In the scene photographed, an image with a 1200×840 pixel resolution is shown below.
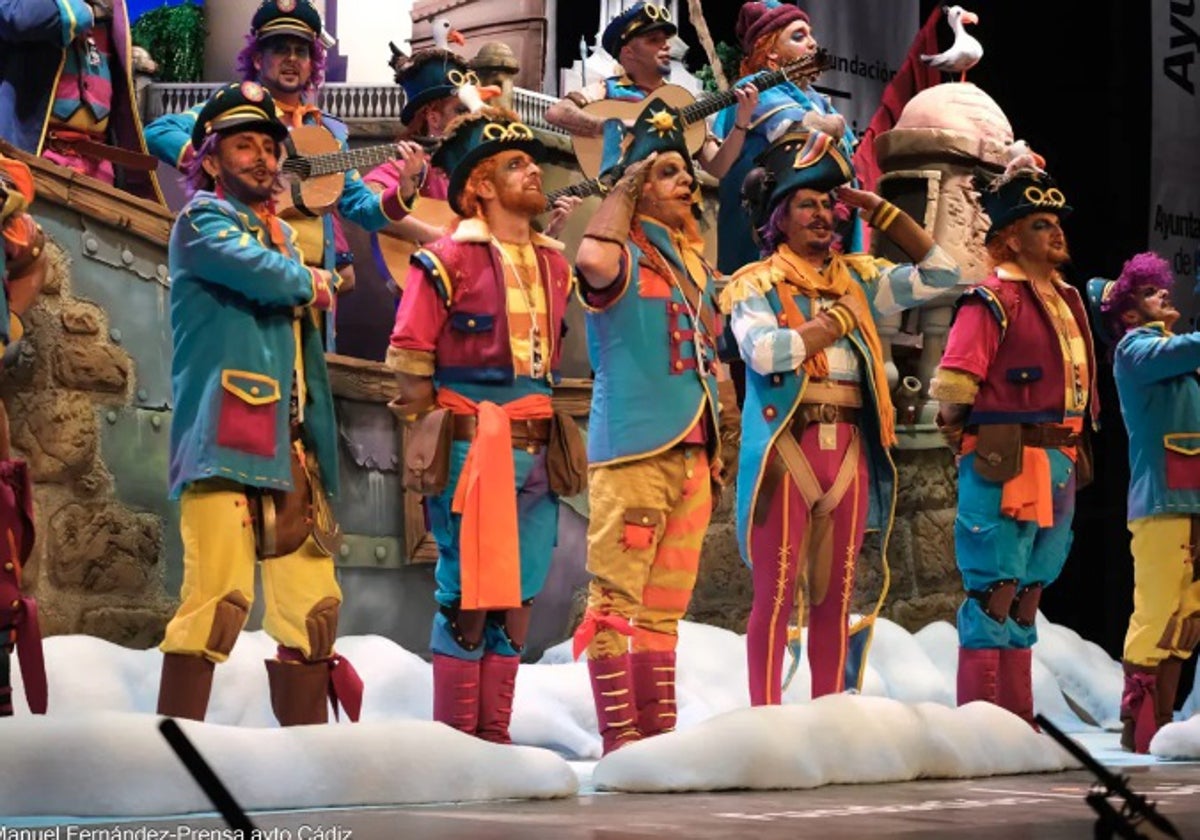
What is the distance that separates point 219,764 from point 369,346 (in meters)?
3.74

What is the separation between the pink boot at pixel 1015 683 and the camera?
6152mm

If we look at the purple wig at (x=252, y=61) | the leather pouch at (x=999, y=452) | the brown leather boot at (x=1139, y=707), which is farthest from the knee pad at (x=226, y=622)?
the brown leather boot at (x=1139, y=707)

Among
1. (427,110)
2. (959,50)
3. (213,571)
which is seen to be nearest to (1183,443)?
(959,50)

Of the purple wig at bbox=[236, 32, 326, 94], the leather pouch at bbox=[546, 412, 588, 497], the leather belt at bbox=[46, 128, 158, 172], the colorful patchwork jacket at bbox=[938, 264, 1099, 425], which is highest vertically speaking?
the purple wig at bbox=[236, 32, 326, 94]

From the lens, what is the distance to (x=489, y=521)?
5004 mm

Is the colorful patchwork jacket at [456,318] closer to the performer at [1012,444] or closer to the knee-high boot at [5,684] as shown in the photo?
the knee-high boot at [5,684]

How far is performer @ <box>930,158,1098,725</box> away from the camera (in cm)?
608

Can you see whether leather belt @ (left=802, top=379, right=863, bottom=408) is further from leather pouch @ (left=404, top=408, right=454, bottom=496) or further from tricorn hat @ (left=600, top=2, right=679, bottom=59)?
tricorn hat @ (left=600, top=2, right=679, bottom=59)

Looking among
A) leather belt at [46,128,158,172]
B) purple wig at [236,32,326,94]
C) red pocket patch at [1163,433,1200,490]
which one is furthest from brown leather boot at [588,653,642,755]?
red pocket patch at [1163,433,1200,490]

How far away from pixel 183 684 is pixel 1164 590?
345cm

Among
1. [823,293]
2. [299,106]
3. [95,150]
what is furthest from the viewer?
[299,106]

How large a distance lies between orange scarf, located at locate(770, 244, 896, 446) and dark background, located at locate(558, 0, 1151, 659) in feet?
11.2

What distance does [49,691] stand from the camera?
5277 millimetres

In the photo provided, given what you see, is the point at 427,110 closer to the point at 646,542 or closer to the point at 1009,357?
the point at 1009,357
